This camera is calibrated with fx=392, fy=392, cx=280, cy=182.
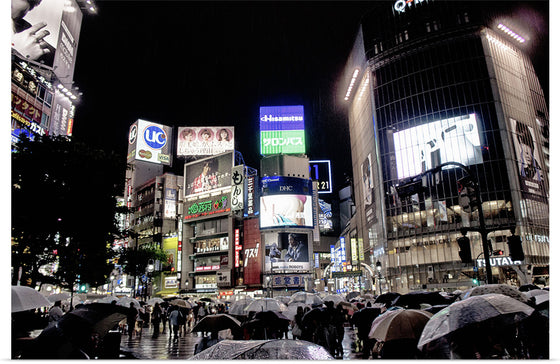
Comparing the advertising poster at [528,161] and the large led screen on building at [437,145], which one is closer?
the advertising poster at [528,161]

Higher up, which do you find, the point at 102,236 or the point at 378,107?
the point at 378,107

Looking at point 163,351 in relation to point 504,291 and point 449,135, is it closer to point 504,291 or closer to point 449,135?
point 504,291

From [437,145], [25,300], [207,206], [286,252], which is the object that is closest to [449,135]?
[437,145]

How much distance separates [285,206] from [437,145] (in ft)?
85.3

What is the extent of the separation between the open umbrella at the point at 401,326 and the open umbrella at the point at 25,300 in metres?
6.45

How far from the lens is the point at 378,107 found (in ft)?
235

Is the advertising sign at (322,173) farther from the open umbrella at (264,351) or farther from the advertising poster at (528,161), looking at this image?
the open umbrella at (264,351)

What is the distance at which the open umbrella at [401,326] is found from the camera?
6.62 meters

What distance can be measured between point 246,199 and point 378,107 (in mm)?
29544

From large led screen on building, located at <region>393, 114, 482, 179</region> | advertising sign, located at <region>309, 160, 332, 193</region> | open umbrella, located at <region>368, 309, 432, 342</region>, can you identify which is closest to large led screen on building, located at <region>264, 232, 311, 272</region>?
large led screen on building, located at <region>393, 114, 482, 179</region>

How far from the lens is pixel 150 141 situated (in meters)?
90.3

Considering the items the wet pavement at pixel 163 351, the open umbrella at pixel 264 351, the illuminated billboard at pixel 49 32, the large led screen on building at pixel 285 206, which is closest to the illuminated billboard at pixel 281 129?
the large led screen on building at pixel 285 206
